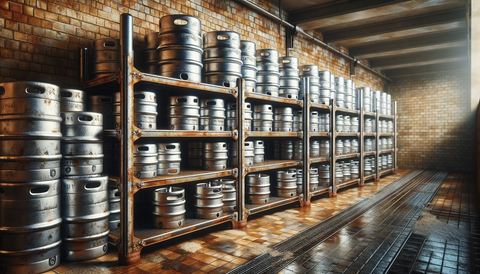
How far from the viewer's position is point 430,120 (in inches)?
502

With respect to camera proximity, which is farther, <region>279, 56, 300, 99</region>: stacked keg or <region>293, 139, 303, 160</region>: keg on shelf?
<region>293, 139, 303, 160</region>: keg on shelf

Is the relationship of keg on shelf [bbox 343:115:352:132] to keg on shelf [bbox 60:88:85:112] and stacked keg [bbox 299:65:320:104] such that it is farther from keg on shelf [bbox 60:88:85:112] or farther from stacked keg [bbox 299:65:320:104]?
keg on shelf [bbox 60:88:85:112]

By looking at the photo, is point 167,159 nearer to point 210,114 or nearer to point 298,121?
point 210,114

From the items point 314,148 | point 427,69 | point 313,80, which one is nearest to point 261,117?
point 313,80

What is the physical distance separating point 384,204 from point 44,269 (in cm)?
541

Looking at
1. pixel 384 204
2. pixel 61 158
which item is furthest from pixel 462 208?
pixel 61 158

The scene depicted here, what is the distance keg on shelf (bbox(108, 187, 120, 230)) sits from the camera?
3.58 m

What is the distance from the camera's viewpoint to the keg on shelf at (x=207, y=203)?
13.4 feet

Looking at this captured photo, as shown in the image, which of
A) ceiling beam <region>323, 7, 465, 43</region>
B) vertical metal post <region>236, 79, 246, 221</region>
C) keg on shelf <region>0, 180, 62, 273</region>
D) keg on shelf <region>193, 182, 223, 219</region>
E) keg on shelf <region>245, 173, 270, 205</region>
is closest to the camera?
keg on shelf <region>0, 180, 62, 273</region>

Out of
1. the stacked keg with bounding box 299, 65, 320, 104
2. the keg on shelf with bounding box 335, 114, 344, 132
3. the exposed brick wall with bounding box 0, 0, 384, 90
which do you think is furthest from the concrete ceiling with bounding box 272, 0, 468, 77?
the exposed brick wall with bounding box 0, 0, 384, 90

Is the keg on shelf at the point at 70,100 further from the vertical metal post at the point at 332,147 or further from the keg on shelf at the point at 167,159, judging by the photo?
the vertical metal post at the point at 332,147

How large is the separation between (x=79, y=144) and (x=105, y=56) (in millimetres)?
1115

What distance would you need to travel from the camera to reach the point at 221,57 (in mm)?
4277

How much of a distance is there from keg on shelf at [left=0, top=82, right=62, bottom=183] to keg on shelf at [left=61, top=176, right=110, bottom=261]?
1.00ft
